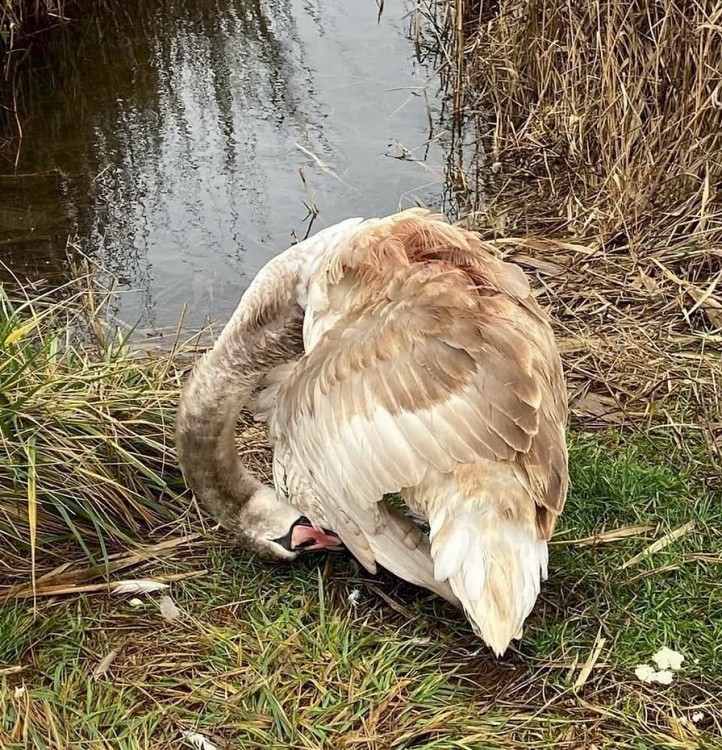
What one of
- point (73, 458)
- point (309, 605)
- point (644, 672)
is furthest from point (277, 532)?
point (644, 672)

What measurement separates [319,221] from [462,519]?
433 centimetres

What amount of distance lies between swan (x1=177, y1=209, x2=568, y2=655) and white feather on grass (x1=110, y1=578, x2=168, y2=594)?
0.32 m

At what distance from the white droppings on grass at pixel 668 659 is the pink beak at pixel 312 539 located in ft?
3.61

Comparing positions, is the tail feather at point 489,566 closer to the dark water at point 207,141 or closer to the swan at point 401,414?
the swan at point 401,414

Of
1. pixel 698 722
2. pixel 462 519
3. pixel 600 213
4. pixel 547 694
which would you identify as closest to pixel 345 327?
pixel 462 519

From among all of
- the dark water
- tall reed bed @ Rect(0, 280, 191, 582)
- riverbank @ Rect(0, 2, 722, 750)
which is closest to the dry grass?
riverbank @ Rect(0, 2, 722, 750)

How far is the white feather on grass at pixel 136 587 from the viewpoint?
364 cm

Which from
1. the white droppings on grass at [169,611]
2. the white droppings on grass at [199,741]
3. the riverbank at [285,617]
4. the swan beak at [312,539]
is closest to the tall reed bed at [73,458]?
the riverbank at [285,617]

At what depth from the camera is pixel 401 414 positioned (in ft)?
9.86

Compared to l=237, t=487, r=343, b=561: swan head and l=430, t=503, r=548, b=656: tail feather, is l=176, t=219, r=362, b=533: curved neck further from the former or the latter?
l=430, t=503, r=548, b=656: tail feather

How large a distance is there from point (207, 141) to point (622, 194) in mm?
3714

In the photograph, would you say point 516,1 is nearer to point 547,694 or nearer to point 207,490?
point 207,490

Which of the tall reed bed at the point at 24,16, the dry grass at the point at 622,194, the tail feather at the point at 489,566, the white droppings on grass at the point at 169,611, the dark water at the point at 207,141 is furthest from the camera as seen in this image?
the tall reed bed at the point at 24,16

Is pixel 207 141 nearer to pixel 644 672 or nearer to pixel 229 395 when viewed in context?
pixel 229 395
